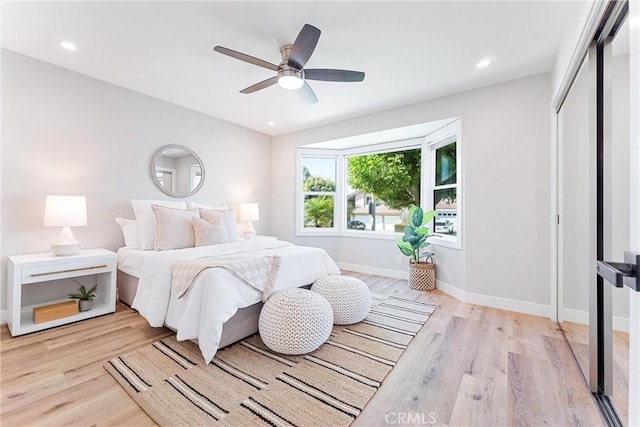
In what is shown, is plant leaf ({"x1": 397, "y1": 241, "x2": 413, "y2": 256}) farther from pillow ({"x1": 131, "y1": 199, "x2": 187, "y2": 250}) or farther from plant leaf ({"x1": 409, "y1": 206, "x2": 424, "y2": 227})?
pillow ({"x1": 131, "y1": 199, "x2": 187, "y2": 250})

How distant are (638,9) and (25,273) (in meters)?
3.98

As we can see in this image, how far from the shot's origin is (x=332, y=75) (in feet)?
7.66

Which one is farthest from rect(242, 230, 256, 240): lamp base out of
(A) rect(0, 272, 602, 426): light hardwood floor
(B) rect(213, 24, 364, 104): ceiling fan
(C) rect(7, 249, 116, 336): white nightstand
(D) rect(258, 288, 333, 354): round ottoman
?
(B) rect(213, 24, 364, 104): ceiling fan

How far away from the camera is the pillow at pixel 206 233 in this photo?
3030 mm

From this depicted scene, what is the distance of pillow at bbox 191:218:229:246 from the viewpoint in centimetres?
303

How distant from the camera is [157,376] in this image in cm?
175

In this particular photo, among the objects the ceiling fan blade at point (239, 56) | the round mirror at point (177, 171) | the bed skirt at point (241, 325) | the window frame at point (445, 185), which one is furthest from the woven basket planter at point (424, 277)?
the round mirror at point (177, 171)

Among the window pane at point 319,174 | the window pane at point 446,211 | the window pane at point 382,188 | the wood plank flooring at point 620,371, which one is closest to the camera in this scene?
the wood plank flooring at point 620,371

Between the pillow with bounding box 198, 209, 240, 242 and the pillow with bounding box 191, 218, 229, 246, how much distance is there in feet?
0.53

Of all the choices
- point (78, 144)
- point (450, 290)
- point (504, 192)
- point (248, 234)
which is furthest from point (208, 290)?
point (504, 192)

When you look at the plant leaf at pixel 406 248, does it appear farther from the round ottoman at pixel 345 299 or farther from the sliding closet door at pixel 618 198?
the sliding closet door at pixel 618 198

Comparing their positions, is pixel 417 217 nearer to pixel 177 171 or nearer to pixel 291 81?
pixel 291 81

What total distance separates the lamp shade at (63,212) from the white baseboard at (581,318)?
3.88 metres

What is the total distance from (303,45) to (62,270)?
287 cm
